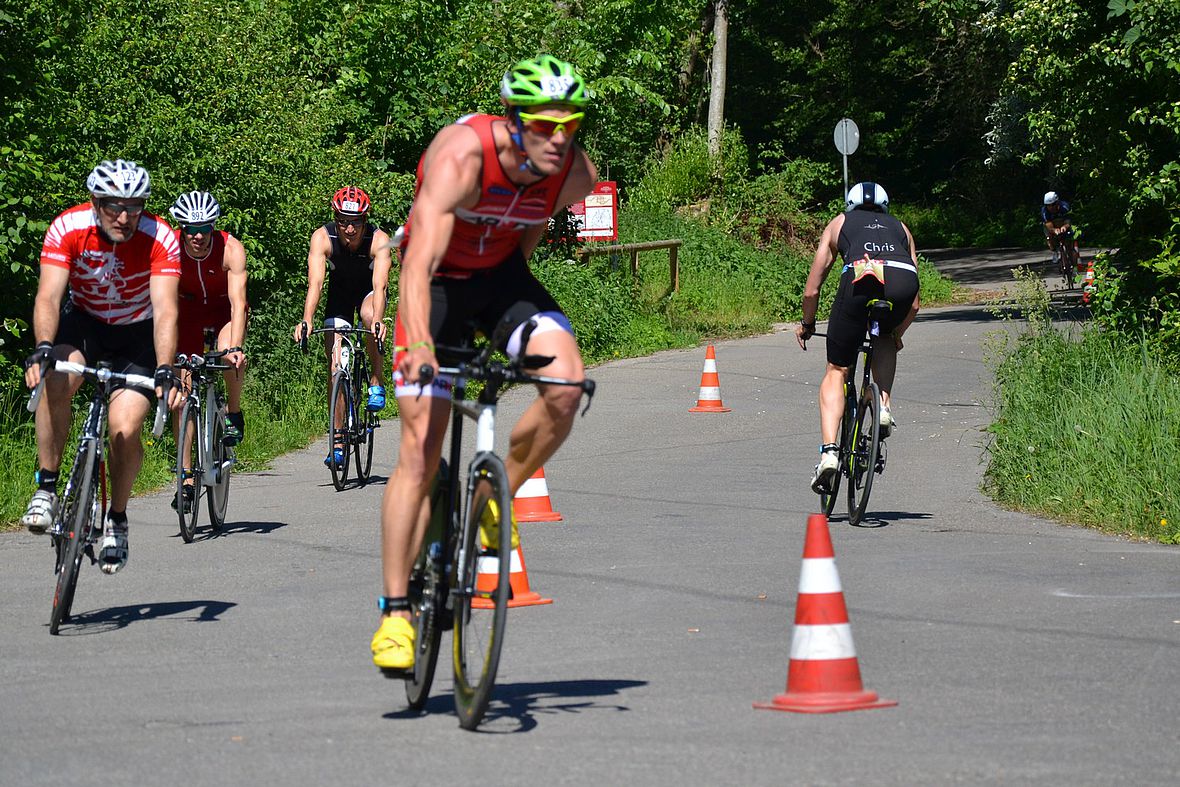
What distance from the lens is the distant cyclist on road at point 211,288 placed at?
429 inches

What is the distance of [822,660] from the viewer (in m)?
5.64

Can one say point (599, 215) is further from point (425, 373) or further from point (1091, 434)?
point (425, 373)

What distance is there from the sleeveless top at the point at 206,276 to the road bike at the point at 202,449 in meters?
0.52

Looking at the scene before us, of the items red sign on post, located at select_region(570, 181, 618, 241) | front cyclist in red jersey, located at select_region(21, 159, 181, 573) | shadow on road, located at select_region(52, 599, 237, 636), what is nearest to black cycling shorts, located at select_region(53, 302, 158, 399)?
front cyclist in red jersey, located at select_region(21, 159, 181, 573)

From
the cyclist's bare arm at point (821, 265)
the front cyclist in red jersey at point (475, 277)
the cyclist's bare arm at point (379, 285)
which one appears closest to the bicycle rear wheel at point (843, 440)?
the cyclist's bare arm at point (821, 265)

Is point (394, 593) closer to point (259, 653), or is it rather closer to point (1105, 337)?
point (259, 653)

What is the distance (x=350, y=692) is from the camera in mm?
6059

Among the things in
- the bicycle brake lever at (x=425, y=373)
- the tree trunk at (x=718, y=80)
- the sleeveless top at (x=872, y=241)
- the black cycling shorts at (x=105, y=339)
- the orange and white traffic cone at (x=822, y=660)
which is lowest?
the orange and white traffic cone at (x=822, y=660)

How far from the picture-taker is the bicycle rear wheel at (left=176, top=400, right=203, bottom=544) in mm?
10250

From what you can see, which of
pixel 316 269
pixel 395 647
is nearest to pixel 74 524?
pixel 395 647

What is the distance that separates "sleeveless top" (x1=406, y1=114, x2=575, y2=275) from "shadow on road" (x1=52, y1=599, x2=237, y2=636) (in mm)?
2563

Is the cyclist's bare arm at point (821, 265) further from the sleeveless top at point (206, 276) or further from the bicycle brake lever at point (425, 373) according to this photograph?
the bicycle brake lever at point (425, 373)

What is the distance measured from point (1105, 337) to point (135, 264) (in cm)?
763

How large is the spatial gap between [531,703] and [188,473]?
511cm
